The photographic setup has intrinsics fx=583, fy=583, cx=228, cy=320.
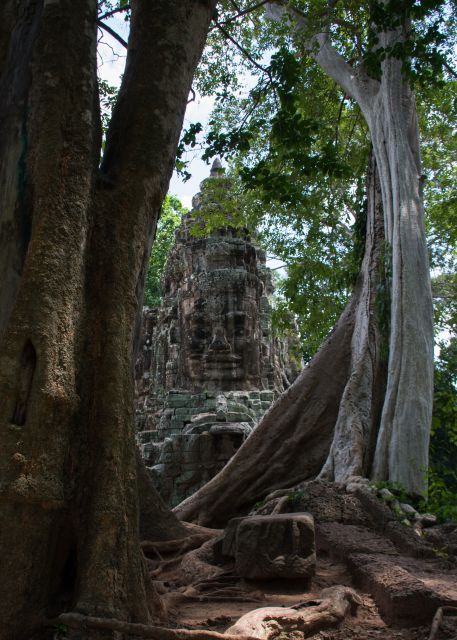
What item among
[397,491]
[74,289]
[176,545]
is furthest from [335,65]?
[74,289]

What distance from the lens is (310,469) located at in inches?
255

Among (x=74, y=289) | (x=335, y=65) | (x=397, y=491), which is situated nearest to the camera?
(x=74, y=289)

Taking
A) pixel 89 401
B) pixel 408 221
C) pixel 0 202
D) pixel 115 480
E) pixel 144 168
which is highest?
pixel 408 221

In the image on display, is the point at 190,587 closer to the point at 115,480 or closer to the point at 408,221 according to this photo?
the point at 115,480

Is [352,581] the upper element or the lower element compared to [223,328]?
lower

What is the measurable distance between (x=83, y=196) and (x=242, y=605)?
7.14 feet

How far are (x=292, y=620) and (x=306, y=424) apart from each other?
14.2ft

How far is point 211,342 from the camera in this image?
1406cm

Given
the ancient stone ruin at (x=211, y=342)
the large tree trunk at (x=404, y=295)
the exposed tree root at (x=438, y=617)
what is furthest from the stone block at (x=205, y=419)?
the exposed tree root at (x=438, y=617)

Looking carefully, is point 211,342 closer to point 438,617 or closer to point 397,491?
point 397,491

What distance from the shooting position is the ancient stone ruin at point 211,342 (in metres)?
12.0

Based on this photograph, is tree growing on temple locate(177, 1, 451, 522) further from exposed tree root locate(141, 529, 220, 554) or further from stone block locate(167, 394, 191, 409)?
stone block locate(167, 394, 191, 409)

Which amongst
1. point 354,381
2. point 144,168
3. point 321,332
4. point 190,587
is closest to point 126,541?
point 190,587

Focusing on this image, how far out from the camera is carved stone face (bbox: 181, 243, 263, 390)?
1389 cm
